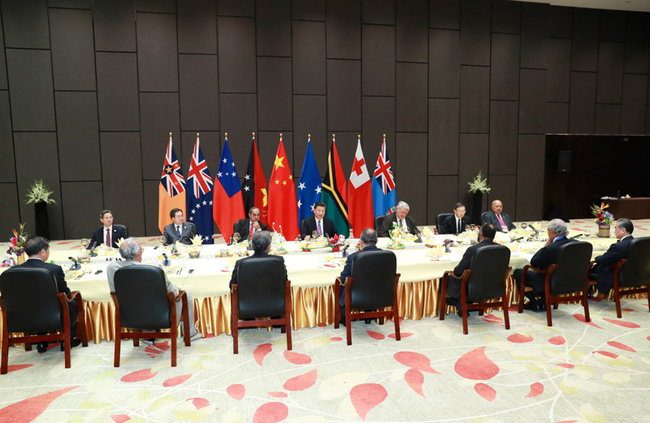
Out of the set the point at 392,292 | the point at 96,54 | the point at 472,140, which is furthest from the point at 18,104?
the point at 472,140

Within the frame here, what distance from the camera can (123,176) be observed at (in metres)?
10.4

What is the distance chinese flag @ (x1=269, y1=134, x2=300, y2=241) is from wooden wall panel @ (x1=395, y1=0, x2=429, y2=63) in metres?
5.36

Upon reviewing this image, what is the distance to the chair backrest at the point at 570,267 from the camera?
4883 millimetres

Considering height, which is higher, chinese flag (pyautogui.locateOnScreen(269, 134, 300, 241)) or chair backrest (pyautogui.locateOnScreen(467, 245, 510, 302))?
chinese flag (pyautogui.locateOnScreen(269, 134, 300, 241))

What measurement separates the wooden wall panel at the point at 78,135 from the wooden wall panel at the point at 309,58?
4.88 m

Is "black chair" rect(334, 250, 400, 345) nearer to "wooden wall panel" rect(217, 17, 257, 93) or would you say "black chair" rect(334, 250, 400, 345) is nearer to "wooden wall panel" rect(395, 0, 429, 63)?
"wooden wall panel" rect(217, 17, 257, 93)

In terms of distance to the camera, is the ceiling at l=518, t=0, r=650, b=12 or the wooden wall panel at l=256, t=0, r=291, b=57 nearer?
the wooden wall panel at l=256, t=0, r=291, b=57

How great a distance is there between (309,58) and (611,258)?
8.12m

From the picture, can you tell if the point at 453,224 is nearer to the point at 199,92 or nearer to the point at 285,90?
the point at 285,90

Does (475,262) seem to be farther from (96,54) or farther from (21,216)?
(21,216)

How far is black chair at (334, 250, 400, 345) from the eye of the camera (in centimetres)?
A: 438

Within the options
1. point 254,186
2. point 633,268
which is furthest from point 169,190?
point 633,268

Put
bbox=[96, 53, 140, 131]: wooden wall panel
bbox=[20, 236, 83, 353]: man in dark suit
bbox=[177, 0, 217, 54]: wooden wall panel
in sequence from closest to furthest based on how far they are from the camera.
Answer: bbox=[20, 236, 83, 353]: man in dark suit, bbox=[96, 53, 140, 131]: wooden wall panel, bbox=[177, 0, 217, 54]: wooden wall panel

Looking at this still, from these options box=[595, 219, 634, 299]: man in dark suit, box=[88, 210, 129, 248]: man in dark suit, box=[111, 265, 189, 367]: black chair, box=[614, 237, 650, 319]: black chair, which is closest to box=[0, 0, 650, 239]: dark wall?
box=[88, 210, 129, 248]: man in dark suit
